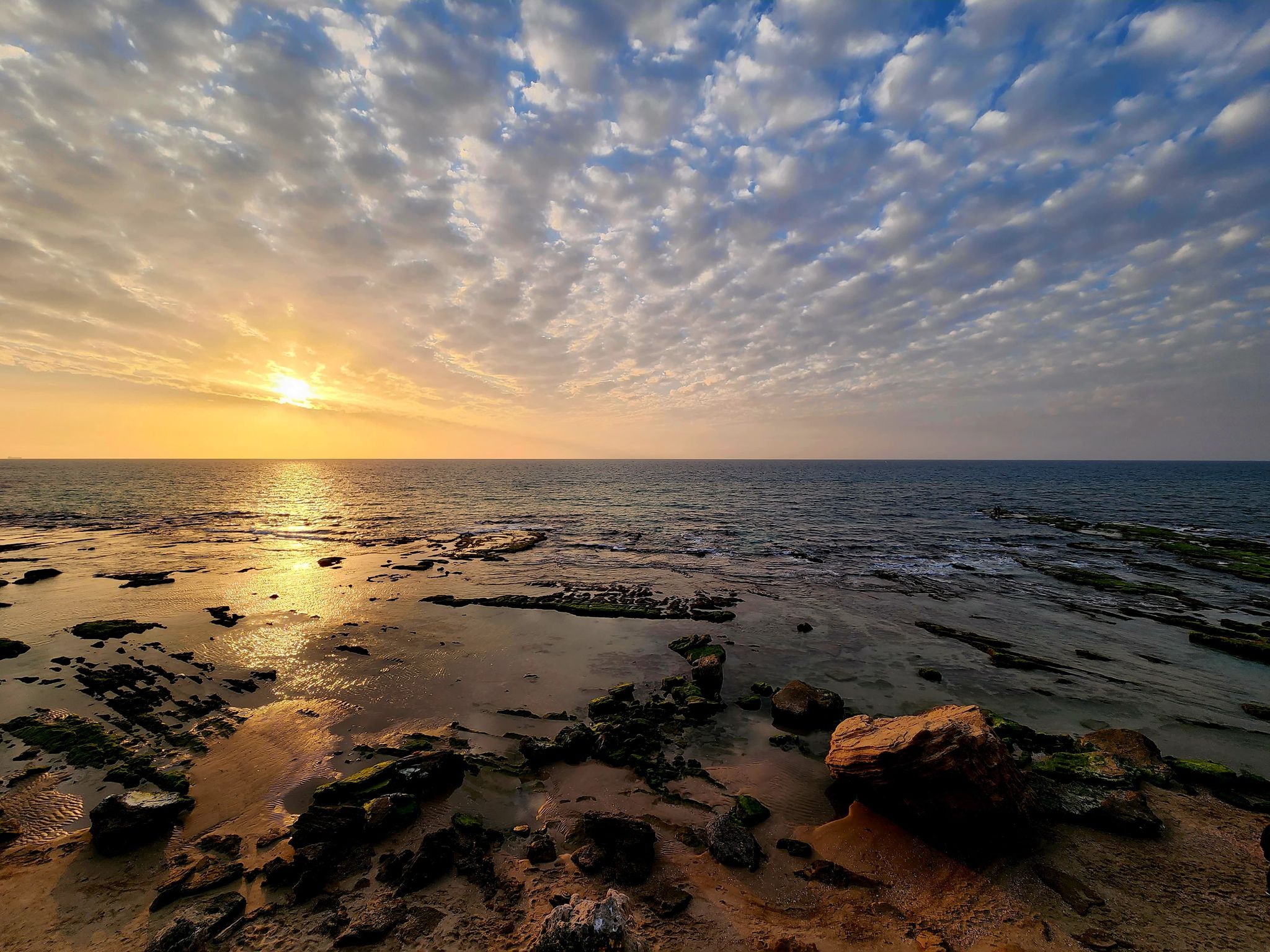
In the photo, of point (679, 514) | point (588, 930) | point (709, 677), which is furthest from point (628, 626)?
point (679, 514)

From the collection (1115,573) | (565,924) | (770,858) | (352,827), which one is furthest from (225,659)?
(1115,573)

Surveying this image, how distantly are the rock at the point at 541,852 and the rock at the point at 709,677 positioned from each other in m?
7.32

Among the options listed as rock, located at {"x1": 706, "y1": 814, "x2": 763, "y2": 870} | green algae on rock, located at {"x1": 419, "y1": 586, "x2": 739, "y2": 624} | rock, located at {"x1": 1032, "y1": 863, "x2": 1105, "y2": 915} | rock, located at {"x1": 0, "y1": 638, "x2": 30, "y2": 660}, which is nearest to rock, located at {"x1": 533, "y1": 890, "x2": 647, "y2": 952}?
rock, located at {"x1": 706, "y1": 814, "x2": 763, "y2": 870}

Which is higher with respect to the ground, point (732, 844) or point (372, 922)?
point (372, 922)

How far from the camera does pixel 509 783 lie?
10.4 metres

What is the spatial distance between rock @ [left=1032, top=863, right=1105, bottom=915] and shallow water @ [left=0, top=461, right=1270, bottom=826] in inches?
137

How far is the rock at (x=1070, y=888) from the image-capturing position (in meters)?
7.28

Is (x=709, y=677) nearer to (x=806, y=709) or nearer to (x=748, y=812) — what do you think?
(x=806, y=709)

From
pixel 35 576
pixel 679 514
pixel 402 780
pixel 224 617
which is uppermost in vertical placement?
pixel 35 576

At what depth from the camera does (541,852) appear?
27.1 ft

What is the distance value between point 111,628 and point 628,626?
66.6 ft

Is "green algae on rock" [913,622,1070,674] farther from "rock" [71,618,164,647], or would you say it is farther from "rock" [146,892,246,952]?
"rock" [71,618,164,647]

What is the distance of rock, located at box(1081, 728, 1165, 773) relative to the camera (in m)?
10.9

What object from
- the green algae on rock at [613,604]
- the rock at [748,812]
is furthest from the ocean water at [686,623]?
the rock at [748,812]
